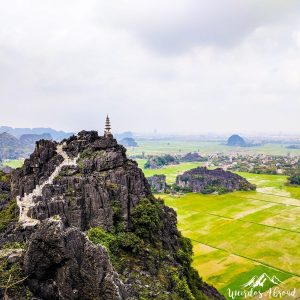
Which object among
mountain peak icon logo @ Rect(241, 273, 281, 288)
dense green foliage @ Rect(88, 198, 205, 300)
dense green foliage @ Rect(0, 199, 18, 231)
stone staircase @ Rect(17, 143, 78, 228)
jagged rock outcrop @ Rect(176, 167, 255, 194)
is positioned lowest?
mountain peak icon logo @ Rect(241, 273, 281, 288)

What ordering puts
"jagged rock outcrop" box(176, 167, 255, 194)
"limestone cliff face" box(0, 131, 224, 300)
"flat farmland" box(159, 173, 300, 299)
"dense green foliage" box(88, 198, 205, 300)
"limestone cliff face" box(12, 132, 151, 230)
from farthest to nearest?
1. "jagged rock outcrop" box(176, 167, 255, 194)
2. "flat farmland" box(159, 173, 300, 299)
3. "limestone cliff face" box(12, 132, 151, 230)
4. "dense green foliage" box(88, 198, 205, 300)
5. "limestone cliff face" box(0, 131, 224, 300)

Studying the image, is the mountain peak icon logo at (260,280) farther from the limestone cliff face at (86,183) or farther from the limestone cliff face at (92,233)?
the limestone cliff face at (86,183)

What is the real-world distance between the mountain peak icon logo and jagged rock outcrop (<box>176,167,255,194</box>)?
67325 mm

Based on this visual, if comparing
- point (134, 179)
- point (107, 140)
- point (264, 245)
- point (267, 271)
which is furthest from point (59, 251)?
point (264, 245)

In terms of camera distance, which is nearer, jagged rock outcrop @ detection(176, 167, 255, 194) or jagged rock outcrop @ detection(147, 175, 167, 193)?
jagged rock outcrop @ detection(176, 167, 255, 194)

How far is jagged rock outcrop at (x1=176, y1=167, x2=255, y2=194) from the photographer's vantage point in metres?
122

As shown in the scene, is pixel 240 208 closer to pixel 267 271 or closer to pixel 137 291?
pixel 267 271

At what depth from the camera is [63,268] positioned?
17.0 metres

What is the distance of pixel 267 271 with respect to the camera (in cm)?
5262

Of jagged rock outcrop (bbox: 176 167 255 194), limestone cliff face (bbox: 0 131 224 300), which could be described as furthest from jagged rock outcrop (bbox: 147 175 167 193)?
limestone cliff face (bbox: 0 131 224 300)

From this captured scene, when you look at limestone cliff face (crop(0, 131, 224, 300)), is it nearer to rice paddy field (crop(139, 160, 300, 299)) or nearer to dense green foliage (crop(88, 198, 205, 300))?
dense green foliage (crop(88, 198, 205, 300))

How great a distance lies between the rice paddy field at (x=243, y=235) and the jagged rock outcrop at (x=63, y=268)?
32.9 m

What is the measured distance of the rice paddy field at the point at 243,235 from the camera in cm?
5159

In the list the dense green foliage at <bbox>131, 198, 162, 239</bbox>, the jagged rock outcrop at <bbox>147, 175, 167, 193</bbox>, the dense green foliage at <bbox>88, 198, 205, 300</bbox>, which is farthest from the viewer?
the jagged rock outcrop at <bbox>147, 175, 167, 193</bbox>
